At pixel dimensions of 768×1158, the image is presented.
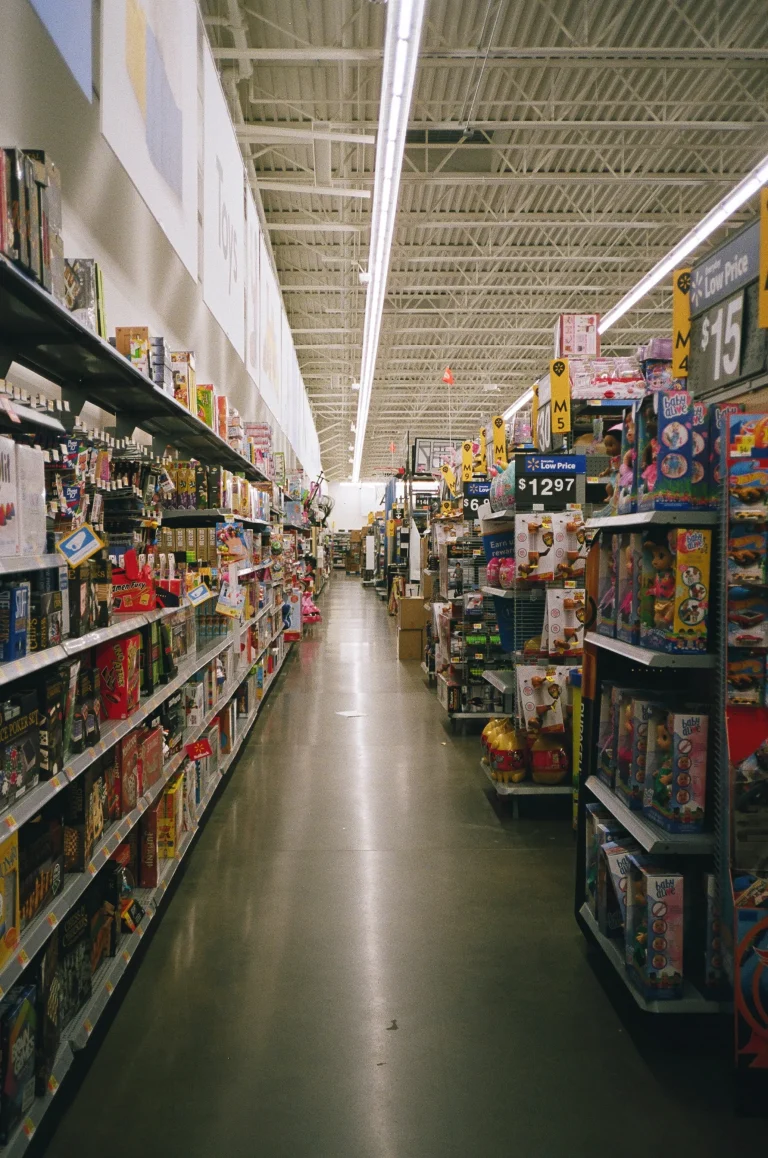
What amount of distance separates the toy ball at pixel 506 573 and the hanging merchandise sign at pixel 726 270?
207 centimetres

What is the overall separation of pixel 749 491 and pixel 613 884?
1.47 m

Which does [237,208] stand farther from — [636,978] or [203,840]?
[636,978]

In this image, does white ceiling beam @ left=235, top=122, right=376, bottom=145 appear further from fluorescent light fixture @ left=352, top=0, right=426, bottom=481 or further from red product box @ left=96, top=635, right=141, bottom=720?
red product box @ left=96, top=635, right=141, bottom=720

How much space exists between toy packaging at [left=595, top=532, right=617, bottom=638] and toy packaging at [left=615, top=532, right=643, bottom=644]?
65 millimetres

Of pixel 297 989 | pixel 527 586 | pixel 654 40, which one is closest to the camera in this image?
pixel 297 989

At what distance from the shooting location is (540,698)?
4.37 metres

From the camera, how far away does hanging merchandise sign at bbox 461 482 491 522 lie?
22.4 feet

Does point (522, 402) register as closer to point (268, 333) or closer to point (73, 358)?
point (268, 333)

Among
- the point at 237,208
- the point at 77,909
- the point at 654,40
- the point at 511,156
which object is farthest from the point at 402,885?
the point at 511,156

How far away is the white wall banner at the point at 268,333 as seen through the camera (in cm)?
888

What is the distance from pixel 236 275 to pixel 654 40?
A: 16.0ft

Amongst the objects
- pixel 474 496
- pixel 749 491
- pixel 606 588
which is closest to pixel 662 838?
pixel 606 588

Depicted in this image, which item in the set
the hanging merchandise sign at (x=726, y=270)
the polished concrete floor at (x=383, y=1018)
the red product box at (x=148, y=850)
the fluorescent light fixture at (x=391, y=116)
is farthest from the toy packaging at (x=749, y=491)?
the fluorescent light fixture at (x=391, y=116)

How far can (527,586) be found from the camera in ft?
14.9
